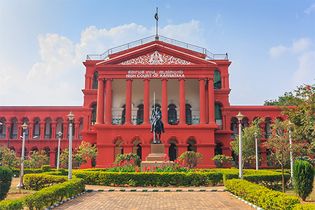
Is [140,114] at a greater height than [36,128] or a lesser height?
greater

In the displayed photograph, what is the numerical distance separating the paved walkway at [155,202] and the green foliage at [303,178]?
287cm

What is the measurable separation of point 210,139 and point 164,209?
81.6 ft

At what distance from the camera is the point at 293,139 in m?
21.7

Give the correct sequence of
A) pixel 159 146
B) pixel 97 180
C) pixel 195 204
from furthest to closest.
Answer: pixel 159 146 < pixel 97 180 < pixel 195 204

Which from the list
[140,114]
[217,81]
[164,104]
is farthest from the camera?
[217,81]

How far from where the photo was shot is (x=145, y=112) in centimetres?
3769

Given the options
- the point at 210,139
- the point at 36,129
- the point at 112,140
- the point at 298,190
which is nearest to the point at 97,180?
the point at 298,190

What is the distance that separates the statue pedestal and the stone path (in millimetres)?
7691

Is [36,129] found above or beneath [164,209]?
above

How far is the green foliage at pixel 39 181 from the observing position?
60.9ft

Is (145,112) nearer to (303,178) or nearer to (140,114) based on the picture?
(140,114)

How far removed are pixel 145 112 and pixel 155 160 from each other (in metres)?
13.1

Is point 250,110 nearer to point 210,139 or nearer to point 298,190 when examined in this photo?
point 210,139

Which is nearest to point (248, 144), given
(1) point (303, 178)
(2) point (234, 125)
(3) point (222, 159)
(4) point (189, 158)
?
(3) point (222, 159)
